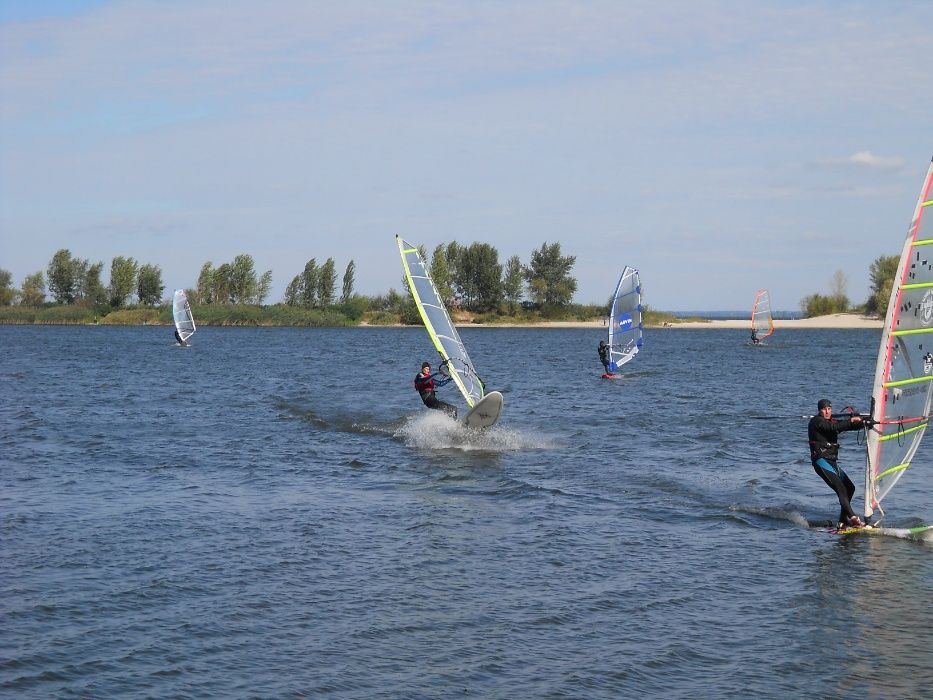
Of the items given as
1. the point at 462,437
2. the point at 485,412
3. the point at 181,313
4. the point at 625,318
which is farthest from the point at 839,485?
the point at 181,313

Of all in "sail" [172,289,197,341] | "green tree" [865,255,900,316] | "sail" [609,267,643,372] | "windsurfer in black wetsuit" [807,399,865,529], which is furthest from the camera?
"green tree" [865,255,900,316]

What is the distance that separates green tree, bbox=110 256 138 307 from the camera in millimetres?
122438

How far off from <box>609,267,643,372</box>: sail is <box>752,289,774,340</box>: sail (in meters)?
26.8

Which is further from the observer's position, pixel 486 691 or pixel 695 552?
pixel 695 552

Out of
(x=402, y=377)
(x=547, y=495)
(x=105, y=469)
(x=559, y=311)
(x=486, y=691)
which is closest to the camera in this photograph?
(x=486, y=691)

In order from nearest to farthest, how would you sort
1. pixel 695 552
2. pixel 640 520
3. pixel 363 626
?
pixel 363 626 → pixel 695 552 → pixel 640 520

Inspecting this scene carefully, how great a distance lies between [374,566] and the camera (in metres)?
12.0

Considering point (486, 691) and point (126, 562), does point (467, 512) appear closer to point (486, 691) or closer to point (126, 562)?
point (126, 562)

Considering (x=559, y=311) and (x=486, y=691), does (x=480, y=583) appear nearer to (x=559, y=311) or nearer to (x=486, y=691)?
(x=486, y=691)

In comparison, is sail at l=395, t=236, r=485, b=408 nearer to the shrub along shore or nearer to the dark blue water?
the dark blue water

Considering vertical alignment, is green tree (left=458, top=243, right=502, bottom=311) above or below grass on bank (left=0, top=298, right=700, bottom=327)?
above

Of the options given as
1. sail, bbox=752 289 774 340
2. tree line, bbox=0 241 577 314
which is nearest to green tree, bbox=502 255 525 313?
tree line, bbox=0 241 577 314

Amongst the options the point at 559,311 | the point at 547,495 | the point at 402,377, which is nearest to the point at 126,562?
the point at 547,495

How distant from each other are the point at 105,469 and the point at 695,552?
414 inches
